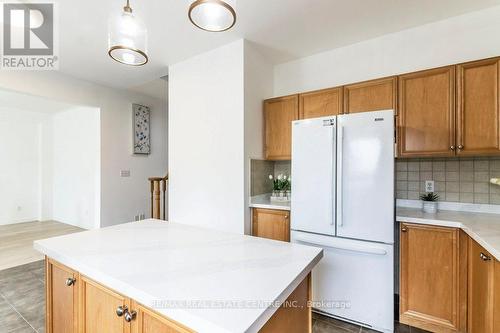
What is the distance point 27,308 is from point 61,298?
1596 mm

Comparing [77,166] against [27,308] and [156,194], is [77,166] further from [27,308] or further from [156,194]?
[27,308]

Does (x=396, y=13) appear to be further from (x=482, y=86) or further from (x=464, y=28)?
(x=482, y=86)

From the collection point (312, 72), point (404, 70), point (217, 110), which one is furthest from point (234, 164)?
point (404, 70)

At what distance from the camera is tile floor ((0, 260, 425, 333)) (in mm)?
1938

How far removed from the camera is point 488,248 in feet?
4.44

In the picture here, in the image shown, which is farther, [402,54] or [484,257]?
[402,54]

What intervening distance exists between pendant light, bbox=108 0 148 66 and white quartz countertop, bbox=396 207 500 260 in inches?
94.5

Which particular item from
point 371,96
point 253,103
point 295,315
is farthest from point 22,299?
point 371,96

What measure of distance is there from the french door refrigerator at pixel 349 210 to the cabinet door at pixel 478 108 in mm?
686

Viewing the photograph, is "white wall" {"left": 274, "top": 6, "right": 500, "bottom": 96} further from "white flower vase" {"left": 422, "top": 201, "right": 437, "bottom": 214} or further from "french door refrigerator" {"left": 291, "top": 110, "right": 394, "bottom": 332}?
"white flower vase" {"left": 422, "top": 201, "right": 437, "bottom": 214}

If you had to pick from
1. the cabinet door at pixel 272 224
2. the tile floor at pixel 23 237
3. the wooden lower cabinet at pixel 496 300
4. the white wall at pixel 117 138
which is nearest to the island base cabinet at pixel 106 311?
the wooden lower cabinet at pixel 496 300

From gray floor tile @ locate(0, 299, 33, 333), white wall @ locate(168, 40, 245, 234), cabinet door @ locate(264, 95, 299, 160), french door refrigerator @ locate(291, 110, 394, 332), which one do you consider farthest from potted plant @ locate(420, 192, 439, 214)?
gray floor tile @ locate(0, 299, 33, 333)

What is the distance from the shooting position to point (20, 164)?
546 centimetres

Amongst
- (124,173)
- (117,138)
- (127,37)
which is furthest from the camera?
(124,173)
